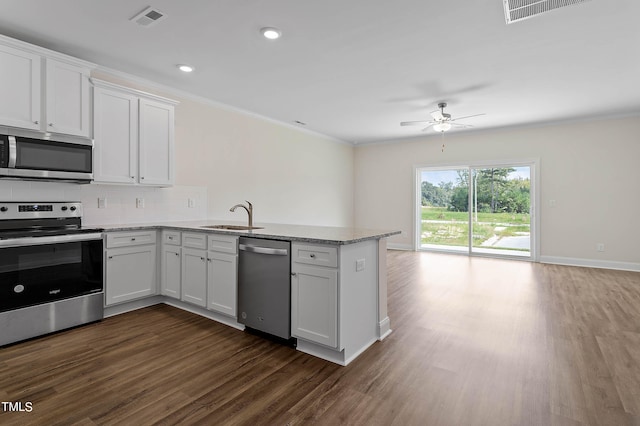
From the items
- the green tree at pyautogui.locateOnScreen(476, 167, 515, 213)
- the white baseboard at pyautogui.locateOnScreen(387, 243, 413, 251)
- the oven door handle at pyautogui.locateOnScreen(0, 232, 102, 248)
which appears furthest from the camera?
the white baseboard at pyautogui.locateOnScreen(387, 243, 413, 251)

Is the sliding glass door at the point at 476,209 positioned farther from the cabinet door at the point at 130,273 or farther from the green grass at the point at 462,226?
the cabinet door at the point at 130,273

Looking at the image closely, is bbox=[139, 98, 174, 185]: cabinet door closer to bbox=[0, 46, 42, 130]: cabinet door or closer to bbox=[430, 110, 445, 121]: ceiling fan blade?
bbox=[0, 46, 42, 130]: cabinet door

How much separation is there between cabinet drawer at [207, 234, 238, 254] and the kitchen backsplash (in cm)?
138

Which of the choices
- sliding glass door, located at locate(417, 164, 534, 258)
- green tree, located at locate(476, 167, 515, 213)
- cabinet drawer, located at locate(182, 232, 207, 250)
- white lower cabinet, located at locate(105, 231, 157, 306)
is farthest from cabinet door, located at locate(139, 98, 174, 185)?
green tree, located at locate(476, 167, 515, 213)

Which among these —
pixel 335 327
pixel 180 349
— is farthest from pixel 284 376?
pixel 180 349

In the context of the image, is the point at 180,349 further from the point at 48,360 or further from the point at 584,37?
the point at 584,37

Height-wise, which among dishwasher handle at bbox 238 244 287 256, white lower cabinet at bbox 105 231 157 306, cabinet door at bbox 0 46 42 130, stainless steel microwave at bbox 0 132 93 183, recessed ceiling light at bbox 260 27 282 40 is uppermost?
recessed ceiling light at bbox 260 27 282 40

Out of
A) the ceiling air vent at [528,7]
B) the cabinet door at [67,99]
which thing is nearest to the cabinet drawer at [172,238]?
the cabinet door at [67,99]

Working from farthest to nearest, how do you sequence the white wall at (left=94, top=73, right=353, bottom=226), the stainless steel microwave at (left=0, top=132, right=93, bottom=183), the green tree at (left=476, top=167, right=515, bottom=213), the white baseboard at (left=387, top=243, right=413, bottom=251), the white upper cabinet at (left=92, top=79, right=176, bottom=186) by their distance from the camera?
1. the white baseboard at (left=387, top=243, right=413, bottom=251)
2. the green tree at (left=476, top=167, right=515, bottom=213)
3. the white wall at (left=94, top=73, right=353, bottom=226)
4. the white upper cabinet at (left=92, top=79, right=176, bottom=186)
5. the stainless steel microwave at (left=0, top=132, right=93, bottom=183)

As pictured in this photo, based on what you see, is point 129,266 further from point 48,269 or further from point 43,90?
point 43,90

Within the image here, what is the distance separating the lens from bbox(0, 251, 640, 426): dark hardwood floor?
1.79 m

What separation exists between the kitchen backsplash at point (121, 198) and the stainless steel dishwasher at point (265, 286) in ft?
6.06

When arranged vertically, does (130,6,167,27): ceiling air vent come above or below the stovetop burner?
above

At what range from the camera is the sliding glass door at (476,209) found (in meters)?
6.55
